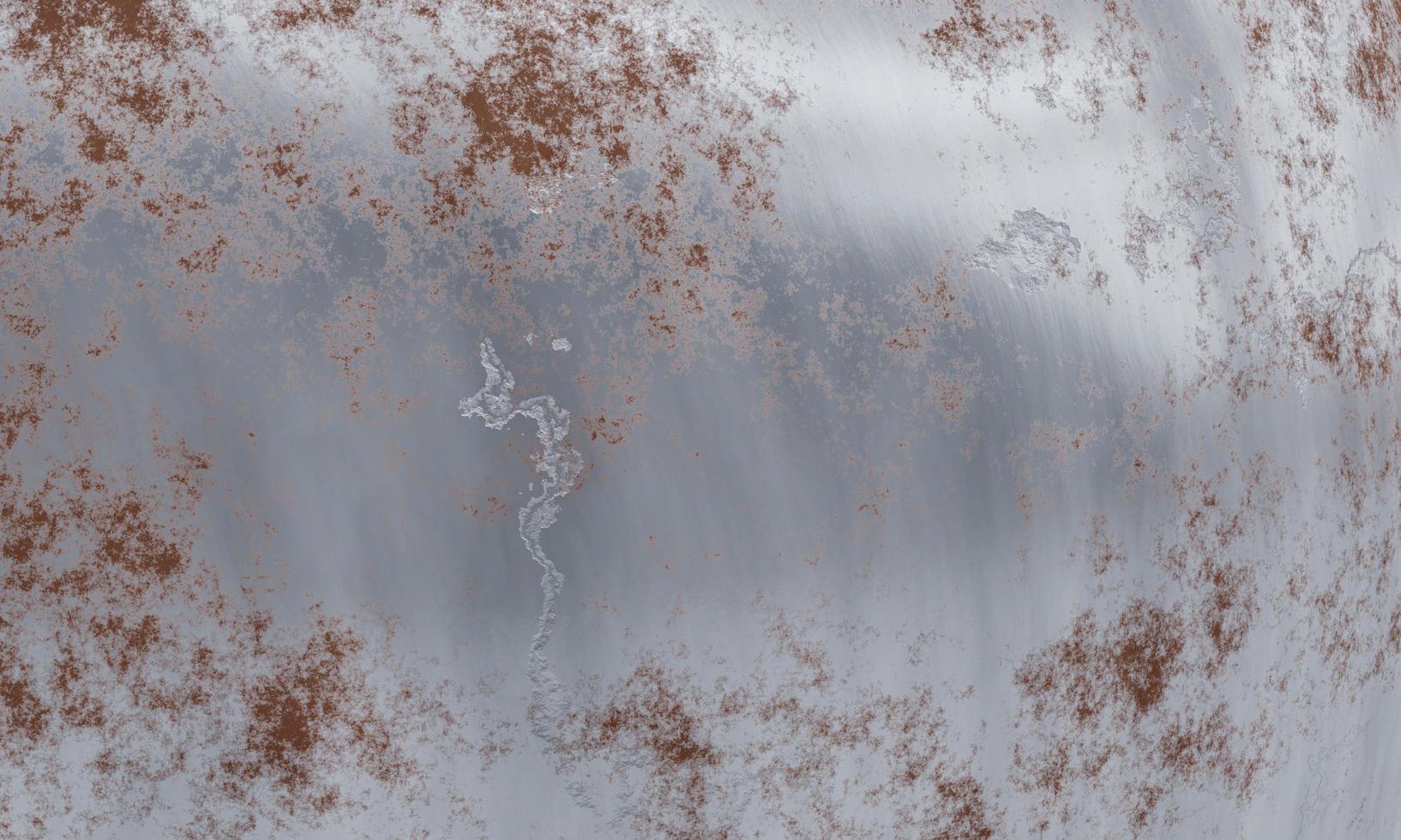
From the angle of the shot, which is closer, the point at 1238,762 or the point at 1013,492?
the point at 1013,492

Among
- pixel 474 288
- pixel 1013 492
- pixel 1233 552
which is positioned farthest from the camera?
pixel 1233 552

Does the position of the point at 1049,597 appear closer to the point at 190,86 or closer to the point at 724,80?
the point at 724,80

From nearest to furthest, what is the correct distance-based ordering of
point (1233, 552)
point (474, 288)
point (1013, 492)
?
1. point (474, 288)
2. point (1013, 492)
3. point (1233, 552)

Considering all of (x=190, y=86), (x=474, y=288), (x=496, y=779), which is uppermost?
(x=190, y=86)

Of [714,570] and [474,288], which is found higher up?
[474,288]

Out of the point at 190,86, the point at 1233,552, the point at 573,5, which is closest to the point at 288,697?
the point at 190,86
